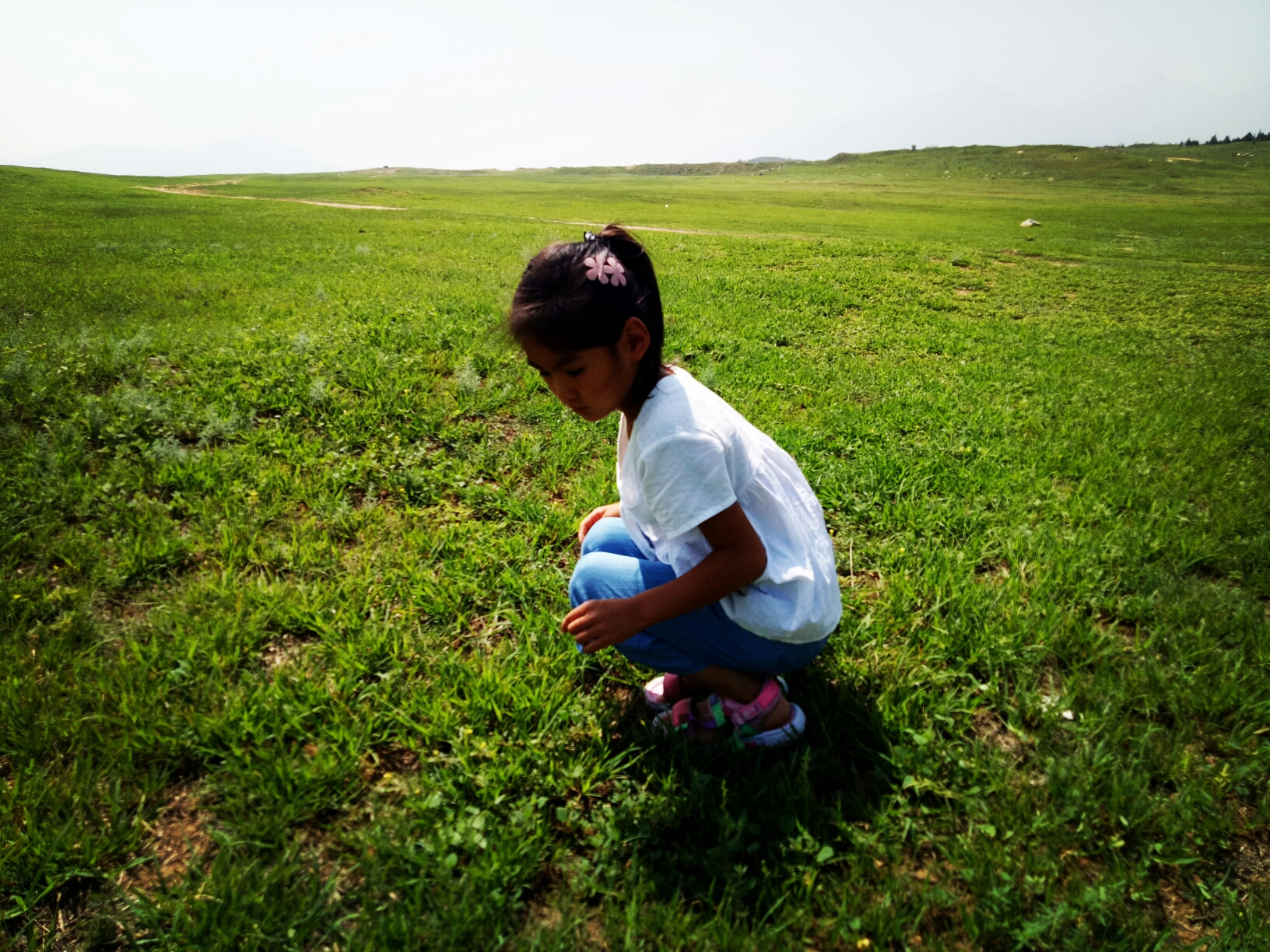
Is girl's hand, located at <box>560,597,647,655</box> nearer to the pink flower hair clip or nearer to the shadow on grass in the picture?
the shadow on grass

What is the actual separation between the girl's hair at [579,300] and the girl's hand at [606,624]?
0.78 m

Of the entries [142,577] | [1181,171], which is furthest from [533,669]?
[1181,171]

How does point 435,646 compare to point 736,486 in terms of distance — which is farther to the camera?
point 435,646

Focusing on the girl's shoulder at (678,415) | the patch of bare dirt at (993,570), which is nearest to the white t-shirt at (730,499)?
the girl's shoulder at (678,415)

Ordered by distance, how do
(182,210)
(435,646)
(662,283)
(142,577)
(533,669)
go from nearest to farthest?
(533,669), (435,646), (142,577), (662,283), (182,210)

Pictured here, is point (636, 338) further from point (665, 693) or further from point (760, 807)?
point (760, 807)

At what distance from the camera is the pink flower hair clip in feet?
6.54

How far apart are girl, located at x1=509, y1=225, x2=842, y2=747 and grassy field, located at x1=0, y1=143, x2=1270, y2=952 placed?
30cm

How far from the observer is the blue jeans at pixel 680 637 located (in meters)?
2.28

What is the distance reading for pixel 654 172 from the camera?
188125mm

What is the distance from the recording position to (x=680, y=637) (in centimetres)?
232

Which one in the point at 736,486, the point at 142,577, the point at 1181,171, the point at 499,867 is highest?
the point at 1181,171

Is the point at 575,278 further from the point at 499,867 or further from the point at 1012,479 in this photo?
the point at 1012,479

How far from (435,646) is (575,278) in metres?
1.91
